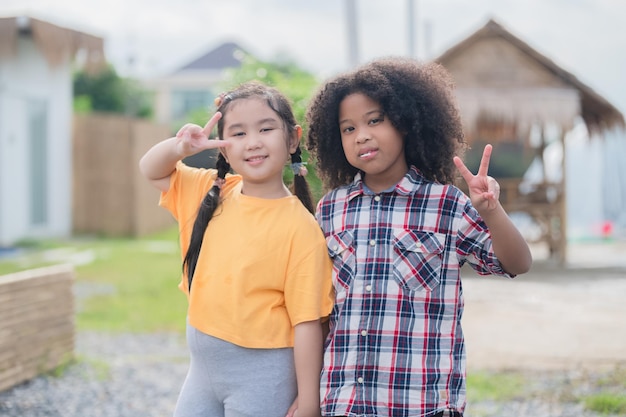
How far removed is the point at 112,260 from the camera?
1045 cm

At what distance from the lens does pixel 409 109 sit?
233 cm

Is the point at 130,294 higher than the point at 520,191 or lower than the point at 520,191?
lower

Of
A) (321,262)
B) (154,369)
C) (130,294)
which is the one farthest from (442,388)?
(130,294)

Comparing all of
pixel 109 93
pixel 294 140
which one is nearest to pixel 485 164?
pixel 294 140

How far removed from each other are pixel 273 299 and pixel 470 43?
9413 mm

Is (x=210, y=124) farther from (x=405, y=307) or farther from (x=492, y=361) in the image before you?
(x=492, y=361)

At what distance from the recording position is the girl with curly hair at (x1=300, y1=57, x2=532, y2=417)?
2.19 meters

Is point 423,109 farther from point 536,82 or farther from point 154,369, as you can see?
point 536,82

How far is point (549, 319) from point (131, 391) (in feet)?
12.6

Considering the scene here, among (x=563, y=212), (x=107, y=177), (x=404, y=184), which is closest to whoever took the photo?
(x=404, y=184)

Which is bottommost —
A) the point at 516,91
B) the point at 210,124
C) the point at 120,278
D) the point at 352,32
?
the point at 120,278

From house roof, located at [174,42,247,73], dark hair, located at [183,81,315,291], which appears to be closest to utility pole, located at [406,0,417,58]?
dark hair, located at [183,81,315,291]

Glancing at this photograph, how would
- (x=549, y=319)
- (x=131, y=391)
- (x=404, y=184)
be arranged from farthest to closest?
(x=549, y=319) → (x=131, y=391) → (x=404, y=184)

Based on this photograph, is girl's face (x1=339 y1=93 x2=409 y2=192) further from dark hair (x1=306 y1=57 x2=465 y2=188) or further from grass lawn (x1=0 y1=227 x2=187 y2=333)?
grass lawn (x1=0 y1=227 x2=187 y2=333)
